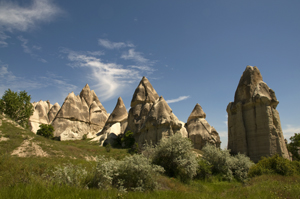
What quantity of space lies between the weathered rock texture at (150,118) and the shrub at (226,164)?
4730mm

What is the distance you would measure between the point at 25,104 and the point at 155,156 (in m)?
27.5

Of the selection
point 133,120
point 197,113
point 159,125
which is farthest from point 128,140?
point 197,113

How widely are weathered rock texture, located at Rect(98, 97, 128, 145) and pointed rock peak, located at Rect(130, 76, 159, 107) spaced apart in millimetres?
6666

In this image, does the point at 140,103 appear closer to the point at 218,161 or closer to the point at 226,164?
the point at 218,161

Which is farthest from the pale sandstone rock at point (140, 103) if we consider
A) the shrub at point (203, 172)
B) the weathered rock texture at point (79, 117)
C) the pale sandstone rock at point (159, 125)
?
the shrub at point (203, 172)

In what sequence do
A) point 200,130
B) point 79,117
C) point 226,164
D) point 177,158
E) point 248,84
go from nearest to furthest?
point 177,158 → point 226,164 → point 248,84 → point 200,130 → point 79,117

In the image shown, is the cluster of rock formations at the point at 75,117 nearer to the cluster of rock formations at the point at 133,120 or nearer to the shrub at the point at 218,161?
the cluster of rock formations at the point at 133,120

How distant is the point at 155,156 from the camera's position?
1617 centimetres

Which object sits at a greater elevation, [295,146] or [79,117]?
[79,117]

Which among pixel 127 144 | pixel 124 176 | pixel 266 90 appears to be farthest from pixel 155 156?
pixel 127 144

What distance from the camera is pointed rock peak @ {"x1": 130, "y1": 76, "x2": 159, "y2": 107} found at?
41.1 meters

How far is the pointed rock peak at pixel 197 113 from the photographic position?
39.3 meters

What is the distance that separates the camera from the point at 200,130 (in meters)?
36.7

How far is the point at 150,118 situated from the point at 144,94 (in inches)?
505
